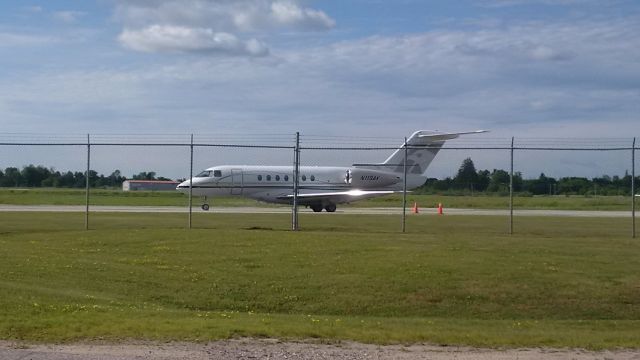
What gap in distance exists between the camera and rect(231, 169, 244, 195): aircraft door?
40.3 metres

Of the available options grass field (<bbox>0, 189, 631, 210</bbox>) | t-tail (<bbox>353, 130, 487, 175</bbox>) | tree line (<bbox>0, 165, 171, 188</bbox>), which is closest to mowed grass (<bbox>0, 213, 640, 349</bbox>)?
tree line (<bbox>0, 165, 171, 188</bbox>)

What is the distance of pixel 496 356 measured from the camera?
8.09 meters

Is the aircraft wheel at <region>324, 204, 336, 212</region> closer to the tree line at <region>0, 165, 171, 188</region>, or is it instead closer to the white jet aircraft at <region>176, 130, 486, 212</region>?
the white jet aircraft at <region>176, 130, 486, 212</region>

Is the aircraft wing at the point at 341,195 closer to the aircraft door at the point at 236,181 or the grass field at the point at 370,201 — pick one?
the aircraft door at the point at 236,181

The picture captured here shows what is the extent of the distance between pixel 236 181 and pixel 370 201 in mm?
18740

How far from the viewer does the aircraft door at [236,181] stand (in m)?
40.3

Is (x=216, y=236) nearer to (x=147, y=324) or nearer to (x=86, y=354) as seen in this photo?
(x=147, y=324)

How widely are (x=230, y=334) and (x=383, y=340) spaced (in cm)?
163

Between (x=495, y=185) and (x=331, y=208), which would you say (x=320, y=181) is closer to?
(x=331, y=208)

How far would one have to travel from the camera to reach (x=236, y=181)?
4072 centimetres

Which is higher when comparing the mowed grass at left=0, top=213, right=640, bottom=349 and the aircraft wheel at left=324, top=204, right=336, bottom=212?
the aircraft wheel at left=324, top=204, right=336, bottom=212

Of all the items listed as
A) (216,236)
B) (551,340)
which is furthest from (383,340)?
(216,236)

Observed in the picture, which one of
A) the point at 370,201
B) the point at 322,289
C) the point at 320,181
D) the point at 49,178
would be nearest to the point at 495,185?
the point at 370,201

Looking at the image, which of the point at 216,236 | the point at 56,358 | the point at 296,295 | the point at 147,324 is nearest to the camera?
the point at 56,358
